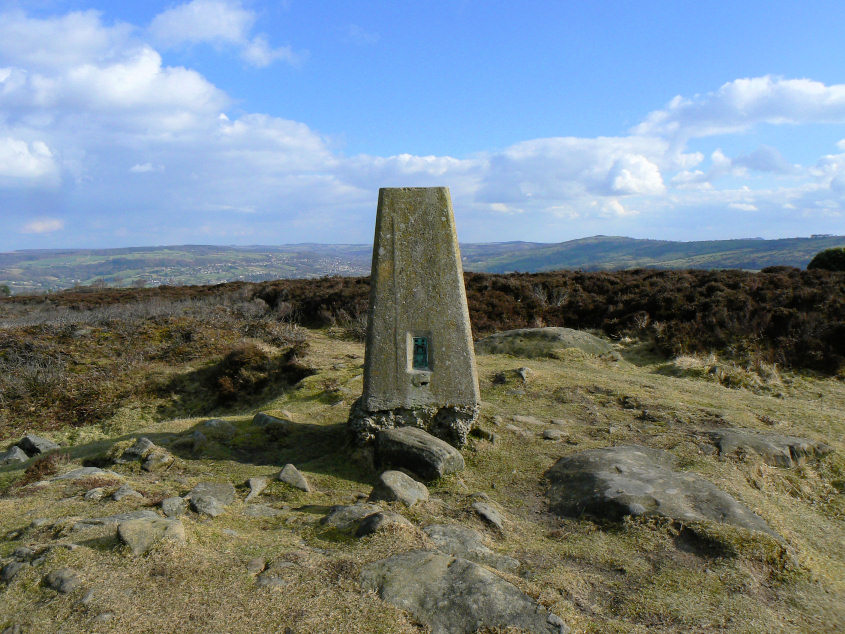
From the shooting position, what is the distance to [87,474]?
229 inches

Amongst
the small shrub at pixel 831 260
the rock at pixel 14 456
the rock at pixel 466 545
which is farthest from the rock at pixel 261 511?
the small shrub at pixel 831 260

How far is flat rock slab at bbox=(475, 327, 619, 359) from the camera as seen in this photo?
1301 cm

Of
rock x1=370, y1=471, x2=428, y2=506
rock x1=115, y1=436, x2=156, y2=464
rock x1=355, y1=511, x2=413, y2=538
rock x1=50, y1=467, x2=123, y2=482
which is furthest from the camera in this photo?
rock x1=115, y1=436, x2=156, y2=464

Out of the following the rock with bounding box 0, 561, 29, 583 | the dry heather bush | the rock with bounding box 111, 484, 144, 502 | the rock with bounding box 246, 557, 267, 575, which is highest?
the rock with bounding box 0, 561, 29, 583

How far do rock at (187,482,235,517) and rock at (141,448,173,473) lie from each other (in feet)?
3.52

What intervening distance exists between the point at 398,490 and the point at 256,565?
1.88 m

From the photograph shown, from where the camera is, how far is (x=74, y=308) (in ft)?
77.0

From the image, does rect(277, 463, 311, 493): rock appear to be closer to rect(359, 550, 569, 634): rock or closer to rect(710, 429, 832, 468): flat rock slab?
rect(359, 550, 569, 634): rock


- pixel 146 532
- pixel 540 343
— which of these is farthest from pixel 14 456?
pixel 540 343

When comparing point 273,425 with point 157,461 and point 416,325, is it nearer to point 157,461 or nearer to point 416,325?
point 157,461

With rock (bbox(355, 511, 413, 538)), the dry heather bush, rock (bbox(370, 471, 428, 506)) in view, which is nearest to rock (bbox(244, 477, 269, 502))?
rock (bbox(370, 471, 428, 506))

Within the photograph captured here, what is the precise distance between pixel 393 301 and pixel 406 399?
1.29m

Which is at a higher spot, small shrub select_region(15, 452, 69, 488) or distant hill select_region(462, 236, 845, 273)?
distant hill select_region(462, 236, 845, 273)

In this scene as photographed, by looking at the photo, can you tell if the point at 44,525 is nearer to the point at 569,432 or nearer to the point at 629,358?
the point at 569,432
